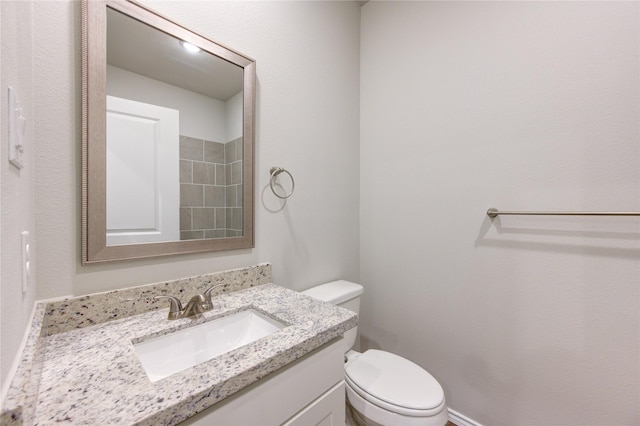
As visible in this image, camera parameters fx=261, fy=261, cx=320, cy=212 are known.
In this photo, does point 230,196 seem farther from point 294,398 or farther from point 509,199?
point 509,199

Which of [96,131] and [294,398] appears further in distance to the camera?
[96,131]

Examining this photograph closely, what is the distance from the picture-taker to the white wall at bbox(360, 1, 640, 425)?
100 cm

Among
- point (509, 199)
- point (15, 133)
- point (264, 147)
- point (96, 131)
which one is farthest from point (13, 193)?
point (509, 199)

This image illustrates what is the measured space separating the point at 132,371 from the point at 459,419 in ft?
5.19

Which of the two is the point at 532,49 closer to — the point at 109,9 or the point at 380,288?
the point at 380,288

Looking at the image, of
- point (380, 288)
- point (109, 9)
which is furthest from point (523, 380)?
point (109, 9)

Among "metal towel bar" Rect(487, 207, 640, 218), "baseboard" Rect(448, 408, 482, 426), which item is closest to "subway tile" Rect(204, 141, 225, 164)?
"metal towel bar" Rect(487, 207, 640, 218)

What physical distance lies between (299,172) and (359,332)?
3.88ft

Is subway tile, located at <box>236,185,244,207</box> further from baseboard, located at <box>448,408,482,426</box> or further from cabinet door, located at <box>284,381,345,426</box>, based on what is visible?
baseboard, located at <box>448,408,482,426</box>

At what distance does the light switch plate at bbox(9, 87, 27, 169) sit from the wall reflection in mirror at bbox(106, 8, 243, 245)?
310mm

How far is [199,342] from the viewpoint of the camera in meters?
0.85

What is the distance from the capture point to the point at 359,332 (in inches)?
71.0

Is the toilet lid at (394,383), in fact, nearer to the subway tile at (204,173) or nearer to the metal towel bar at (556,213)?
the metal towel bar at (556,213)

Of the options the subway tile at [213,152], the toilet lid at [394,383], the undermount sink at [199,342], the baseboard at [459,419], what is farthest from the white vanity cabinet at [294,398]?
the baseboard at [459,419]
